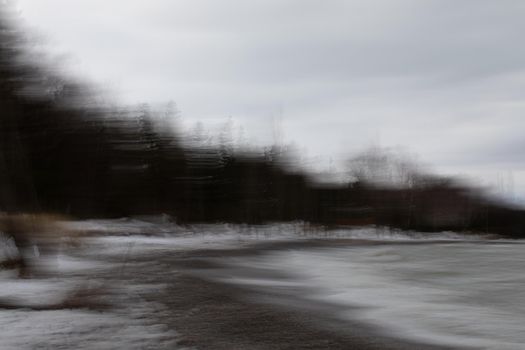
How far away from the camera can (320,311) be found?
9211mm

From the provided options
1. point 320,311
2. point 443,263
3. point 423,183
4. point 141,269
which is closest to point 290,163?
point 423,183

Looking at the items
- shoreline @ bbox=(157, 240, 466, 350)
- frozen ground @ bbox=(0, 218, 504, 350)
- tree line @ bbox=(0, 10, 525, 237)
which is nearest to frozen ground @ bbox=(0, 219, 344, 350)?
frozen ground @ bbox=(0, 218, 504, 350)

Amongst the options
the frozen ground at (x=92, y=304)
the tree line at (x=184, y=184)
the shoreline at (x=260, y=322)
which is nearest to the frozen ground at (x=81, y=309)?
the frozen ground at (x=92, y=304)

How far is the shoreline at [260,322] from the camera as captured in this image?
6707mm

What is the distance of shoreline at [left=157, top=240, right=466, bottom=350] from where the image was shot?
22.0 ft

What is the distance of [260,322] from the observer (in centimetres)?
796

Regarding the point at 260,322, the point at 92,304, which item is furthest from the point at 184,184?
the point at 260,322

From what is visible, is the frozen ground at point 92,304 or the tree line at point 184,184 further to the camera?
the tree line at point 184,184

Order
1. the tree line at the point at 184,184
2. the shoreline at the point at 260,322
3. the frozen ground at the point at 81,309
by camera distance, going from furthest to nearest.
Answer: the tree line at the point at 184,184 → the shoreline at the point at 260,322 → the frozen ground at the point at 81,309

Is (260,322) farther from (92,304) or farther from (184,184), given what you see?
(184,184)

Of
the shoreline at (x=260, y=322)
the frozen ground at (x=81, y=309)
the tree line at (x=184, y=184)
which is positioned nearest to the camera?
the frozen ground at (x=81, y=309)

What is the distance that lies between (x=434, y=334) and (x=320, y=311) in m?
2.05

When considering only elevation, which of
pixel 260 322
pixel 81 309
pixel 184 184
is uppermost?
pixel 184 184

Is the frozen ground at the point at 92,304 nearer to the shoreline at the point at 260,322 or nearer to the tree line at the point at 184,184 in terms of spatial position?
the shoreline at the point at 260,322
